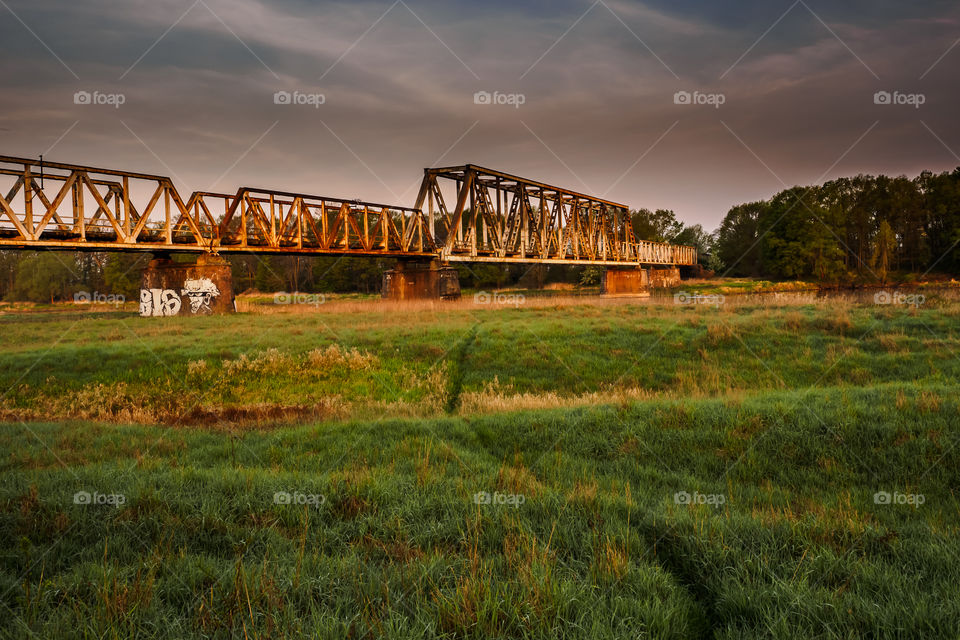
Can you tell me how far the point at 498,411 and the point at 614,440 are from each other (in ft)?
10.2

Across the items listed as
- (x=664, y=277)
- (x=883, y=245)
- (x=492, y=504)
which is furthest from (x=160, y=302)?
(x=883, y=245)

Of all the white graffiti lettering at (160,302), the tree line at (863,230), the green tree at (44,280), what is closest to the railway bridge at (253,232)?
the white graffiti lettering at (160,302)

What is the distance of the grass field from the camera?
10.2 ft

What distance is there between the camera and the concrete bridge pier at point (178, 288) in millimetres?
27438

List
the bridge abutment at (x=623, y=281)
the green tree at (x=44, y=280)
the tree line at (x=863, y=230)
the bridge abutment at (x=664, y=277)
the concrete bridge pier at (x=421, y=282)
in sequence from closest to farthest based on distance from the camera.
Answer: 1. the concrete bridge pier at (x=421, y=282)
2. the bridge abutment at (x=623, y=281)
3. the tree line at (x=863, y=230)
4. the bridge abutment at (x=664, y=277)
5. the green tree at (x=44, y=280)

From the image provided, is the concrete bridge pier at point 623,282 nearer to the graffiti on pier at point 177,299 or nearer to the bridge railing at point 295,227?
the bridge railing at point 295,227

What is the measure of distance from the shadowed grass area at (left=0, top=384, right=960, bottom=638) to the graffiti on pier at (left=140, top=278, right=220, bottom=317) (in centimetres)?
2194

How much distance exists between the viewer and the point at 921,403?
8062mm

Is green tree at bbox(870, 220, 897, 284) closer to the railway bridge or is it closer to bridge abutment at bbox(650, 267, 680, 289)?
bridge abutment at bbox(650, 267, 680, 289)

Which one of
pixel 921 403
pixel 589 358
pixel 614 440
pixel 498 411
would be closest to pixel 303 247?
pixel 589 358

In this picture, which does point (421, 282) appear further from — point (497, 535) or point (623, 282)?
point (623, 282)

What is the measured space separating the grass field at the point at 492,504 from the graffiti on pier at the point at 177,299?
14.2m

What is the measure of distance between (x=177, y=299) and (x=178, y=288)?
2.11ft

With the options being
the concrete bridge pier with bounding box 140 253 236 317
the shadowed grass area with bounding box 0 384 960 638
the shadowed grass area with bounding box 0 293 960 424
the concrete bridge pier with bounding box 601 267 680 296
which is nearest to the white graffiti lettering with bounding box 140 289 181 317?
the concrete bridge pier with bounding box 140 253 236 317
